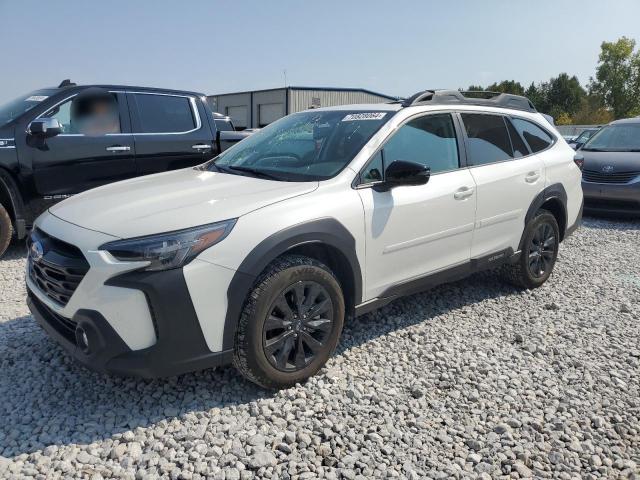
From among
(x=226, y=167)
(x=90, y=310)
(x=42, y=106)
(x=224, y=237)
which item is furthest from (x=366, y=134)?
(x=42, y=106)

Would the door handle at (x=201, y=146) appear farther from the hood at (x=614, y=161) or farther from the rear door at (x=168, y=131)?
the hood at (x=614, y=161)

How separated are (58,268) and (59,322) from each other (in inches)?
13.6

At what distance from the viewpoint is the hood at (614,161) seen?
8688 millimetres

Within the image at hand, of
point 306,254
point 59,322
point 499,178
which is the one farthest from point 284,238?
point 499,178

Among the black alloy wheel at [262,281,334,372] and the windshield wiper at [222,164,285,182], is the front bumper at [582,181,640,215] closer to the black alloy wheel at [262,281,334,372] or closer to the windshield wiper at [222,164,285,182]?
the windshield wiper at [222,164,285,182]

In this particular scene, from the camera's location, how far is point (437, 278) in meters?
3.90

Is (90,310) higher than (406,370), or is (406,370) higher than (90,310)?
(90,310)

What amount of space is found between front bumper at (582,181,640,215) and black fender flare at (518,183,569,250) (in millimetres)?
4279

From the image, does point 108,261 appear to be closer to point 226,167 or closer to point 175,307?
point 175,307

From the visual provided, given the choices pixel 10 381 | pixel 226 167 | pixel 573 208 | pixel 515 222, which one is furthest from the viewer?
pixel 573 208

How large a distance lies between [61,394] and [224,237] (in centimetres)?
138

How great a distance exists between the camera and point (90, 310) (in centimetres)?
255

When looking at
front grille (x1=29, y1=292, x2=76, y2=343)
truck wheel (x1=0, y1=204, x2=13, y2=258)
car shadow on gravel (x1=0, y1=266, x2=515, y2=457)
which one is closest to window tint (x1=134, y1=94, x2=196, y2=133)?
truck wheel (x1=0, y1=204, x2=13, y2=258)

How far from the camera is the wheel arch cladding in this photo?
8.94 ft
